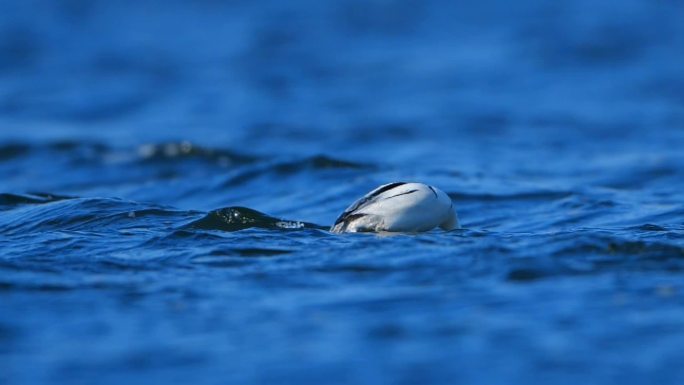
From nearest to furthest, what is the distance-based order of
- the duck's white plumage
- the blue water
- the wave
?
the blue water → the duck's white plumage → the wave

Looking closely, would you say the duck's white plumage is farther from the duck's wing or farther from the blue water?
the blue water

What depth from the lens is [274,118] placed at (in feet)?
53.2

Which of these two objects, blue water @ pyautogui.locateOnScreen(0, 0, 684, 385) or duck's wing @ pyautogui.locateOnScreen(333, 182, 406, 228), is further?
duck's wing @ pyautogui.locateOnScreen(333, 182, 406, 228)

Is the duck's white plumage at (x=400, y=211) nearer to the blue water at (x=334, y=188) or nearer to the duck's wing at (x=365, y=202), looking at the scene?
the duck's wing at (x=365, y=202)

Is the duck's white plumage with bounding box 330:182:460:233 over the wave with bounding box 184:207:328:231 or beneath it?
beneath

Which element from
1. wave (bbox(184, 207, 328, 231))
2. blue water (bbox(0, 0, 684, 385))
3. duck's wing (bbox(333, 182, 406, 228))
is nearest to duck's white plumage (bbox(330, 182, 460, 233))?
duck's wing (bbox(333, 182, 406, 228))

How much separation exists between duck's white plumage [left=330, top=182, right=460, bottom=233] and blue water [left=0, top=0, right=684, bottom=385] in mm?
238

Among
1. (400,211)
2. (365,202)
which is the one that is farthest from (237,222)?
(400,211)

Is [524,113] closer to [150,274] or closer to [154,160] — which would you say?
[154,160]

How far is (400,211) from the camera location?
696 cm

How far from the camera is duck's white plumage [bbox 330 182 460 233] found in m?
6.96

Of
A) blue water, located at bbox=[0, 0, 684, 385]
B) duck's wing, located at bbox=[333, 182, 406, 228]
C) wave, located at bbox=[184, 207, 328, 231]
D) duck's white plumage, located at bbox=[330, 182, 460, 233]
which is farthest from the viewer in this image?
wave, located at bbox=[184, 207, 328, 231]

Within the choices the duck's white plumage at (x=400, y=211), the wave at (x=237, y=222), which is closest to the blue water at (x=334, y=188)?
the wave at (x=237, y=222)

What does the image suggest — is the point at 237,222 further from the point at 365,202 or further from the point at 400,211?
the point at 400,211
